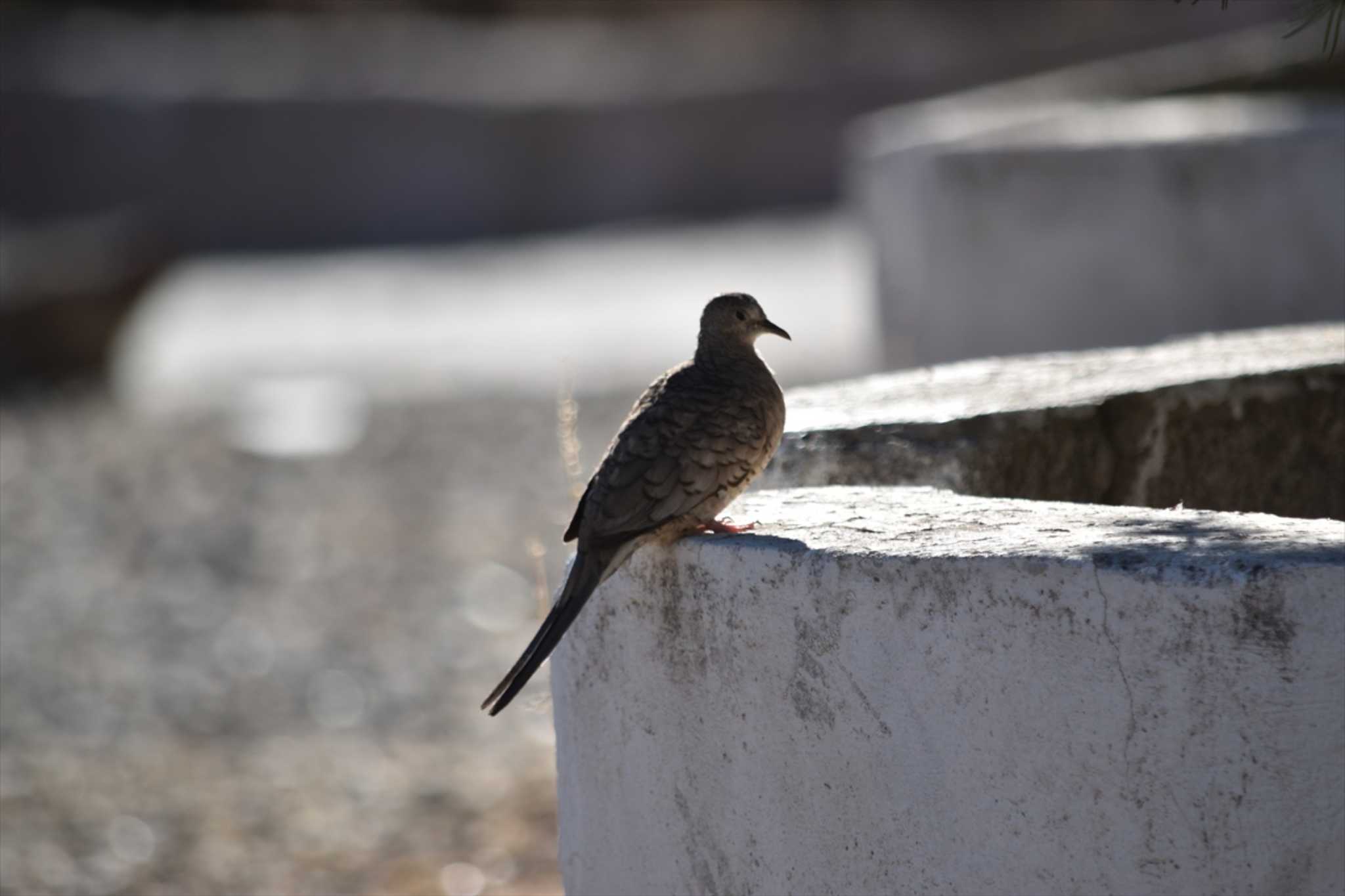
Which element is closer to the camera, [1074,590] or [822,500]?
[1074,590]

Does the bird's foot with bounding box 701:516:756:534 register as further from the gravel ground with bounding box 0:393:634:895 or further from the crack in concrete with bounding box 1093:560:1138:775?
the crack in concrete with bounding box 1093:560:1138:775

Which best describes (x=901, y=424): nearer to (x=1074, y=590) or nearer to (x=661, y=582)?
(x=661, y=582)

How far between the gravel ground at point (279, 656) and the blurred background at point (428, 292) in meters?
0.03

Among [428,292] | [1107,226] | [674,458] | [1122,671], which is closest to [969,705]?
[1122,671]

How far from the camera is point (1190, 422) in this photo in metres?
3.79

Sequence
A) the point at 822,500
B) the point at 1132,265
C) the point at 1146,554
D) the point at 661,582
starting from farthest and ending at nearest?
the point at 1132,265
the point at 822,500
the point at 661,582
the point at 1146,554

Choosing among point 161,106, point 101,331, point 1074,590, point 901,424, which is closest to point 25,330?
point 101,331

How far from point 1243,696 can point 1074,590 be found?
0.27 meters

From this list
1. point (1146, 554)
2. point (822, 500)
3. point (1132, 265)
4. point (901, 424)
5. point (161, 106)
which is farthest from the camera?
point (161, 106)

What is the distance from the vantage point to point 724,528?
2969mm

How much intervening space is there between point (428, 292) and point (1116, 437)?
1343 cm

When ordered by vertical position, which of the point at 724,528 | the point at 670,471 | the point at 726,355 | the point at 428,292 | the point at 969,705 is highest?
the point at 428,292

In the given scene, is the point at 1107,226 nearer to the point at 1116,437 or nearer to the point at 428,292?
the point at 1116,437

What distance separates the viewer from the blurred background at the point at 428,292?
6.47 metres
